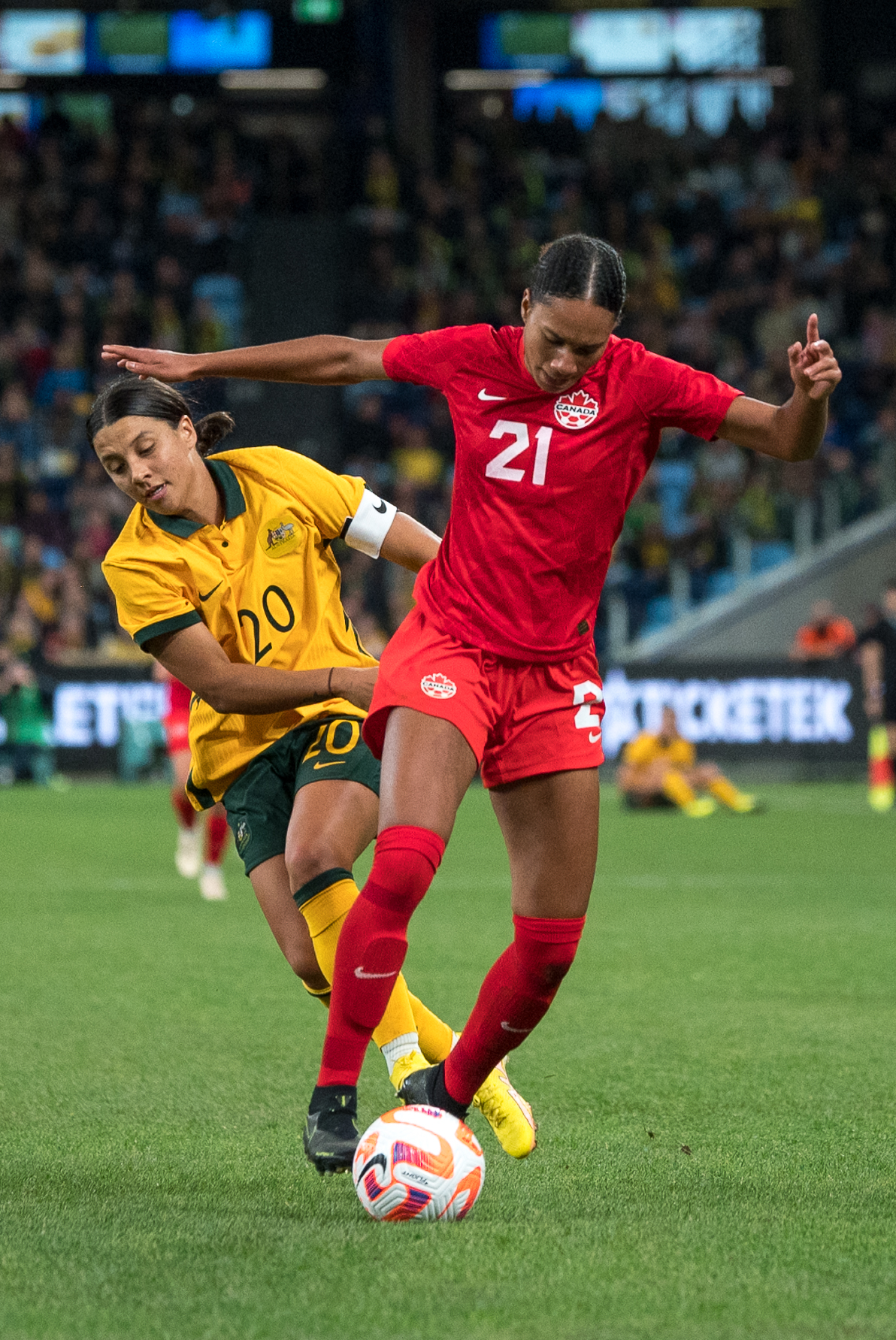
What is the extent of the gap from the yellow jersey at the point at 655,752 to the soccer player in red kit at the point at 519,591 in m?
12.8

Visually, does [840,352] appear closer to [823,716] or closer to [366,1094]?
[823,716]

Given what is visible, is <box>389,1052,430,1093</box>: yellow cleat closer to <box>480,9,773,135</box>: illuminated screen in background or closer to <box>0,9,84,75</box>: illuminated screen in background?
<box>480,9,773,135</box>: illuminated screen in background

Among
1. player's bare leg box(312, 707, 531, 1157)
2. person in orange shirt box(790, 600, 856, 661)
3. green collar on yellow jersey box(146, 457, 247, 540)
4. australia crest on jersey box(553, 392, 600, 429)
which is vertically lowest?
person in orange shirt box(790, 600, 856, 661)

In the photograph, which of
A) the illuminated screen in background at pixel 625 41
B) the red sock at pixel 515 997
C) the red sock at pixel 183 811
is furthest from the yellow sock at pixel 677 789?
the illuminated screen in background at pixel 625 41

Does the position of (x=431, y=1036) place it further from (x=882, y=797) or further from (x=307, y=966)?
(x=882, y=797)

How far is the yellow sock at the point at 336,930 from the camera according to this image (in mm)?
4320

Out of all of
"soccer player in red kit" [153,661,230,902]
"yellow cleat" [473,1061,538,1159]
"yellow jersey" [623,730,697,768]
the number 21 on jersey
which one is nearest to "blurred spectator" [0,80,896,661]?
"yellow jersey" [623,730,697,768]

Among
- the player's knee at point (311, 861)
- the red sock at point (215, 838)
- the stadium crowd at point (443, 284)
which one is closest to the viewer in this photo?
the player's knee at point (311, 861)

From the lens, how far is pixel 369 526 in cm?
462

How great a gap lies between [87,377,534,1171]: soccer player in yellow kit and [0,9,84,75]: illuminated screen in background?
84.9ft

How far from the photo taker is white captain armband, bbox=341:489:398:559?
4621mm

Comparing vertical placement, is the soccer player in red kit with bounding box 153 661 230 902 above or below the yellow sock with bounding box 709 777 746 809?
above

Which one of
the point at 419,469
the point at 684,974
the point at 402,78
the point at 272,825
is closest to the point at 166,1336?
the point at 272,825

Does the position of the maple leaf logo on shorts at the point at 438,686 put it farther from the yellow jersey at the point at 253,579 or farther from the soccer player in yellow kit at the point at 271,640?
the yellow jersey at the point at 253,579
